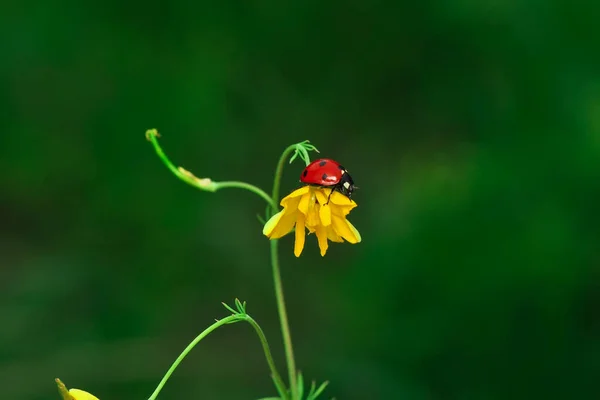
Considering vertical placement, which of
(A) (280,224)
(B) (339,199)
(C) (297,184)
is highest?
(C) (297,184)

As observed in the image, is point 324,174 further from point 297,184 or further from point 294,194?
point 297,184

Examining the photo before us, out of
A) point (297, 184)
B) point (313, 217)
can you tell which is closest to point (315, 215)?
point (313, 217)

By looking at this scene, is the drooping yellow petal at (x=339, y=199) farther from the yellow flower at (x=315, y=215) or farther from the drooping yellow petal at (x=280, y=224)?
the drooping yellow petal at (x=280, y=224)

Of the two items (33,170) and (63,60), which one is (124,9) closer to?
(63,60)

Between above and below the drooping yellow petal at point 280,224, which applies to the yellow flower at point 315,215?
above

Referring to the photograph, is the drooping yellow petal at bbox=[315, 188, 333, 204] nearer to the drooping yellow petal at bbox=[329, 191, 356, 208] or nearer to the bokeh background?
the drooping yellow petal at bbox=[329, 191, 356, 208]

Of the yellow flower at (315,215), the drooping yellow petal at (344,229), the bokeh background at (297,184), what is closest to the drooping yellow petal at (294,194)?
the yellow flower at (315,215)
